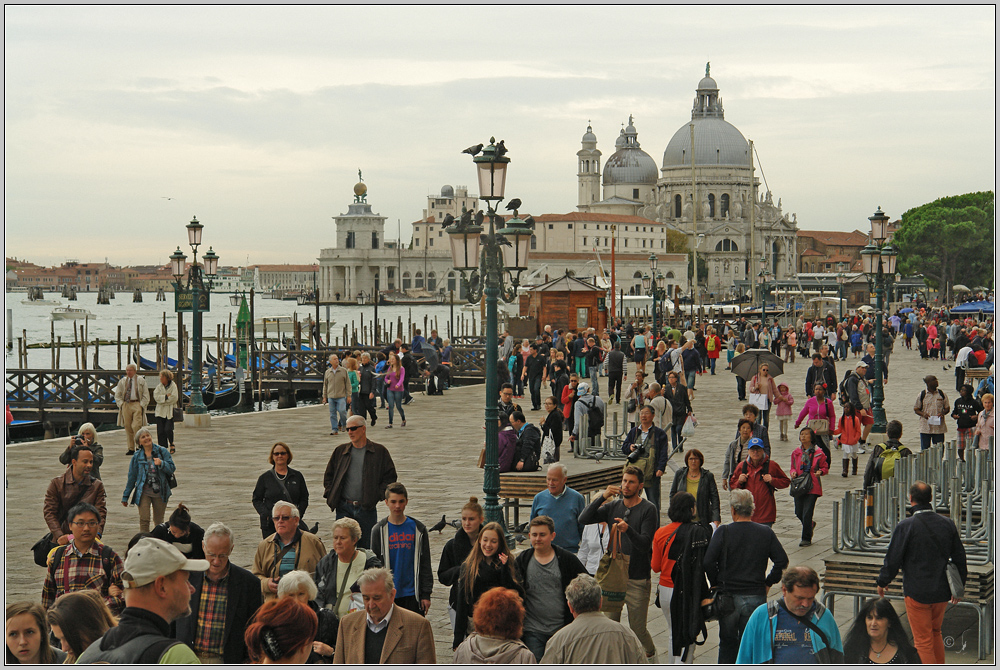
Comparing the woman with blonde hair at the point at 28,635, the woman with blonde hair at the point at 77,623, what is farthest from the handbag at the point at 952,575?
the woman with blonde hair at the point at 28,635

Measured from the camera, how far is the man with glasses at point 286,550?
6461 millimetres

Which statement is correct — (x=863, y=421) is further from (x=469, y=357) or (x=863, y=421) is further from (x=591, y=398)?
(x=469, y=357)

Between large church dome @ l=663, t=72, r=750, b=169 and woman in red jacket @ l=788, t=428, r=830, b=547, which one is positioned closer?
woman in red jacket @ l=788, t=428, r=830, b=547

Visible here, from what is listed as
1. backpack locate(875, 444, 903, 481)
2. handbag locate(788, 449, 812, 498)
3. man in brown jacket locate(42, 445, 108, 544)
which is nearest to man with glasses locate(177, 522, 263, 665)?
man in brown jacket locate(42, 445, 108, 544)

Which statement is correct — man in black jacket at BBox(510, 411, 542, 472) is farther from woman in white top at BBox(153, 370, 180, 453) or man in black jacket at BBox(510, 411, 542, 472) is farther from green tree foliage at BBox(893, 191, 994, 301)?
green tree foliage at BBox(893, 191, 994, 301)

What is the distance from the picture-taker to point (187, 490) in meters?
12.6

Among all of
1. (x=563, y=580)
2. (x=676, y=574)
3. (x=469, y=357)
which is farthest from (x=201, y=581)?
(x=469, y=357)

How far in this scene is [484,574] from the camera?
19.7ft

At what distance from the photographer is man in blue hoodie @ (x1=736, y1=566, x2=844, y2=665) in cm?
530

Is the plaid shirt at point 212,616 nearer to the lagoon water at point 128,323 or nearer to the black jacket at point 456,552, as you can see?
the black jacket at point 456,552

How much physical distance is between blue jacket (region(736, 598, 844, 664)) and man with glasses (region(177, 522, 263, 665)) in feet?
7.34

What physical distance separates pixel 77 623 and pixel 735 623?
335 centimetres

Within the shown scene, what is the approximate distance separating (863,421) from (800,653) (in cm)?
929

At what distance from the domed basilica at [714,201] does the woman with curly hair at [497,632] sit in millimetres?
133938
